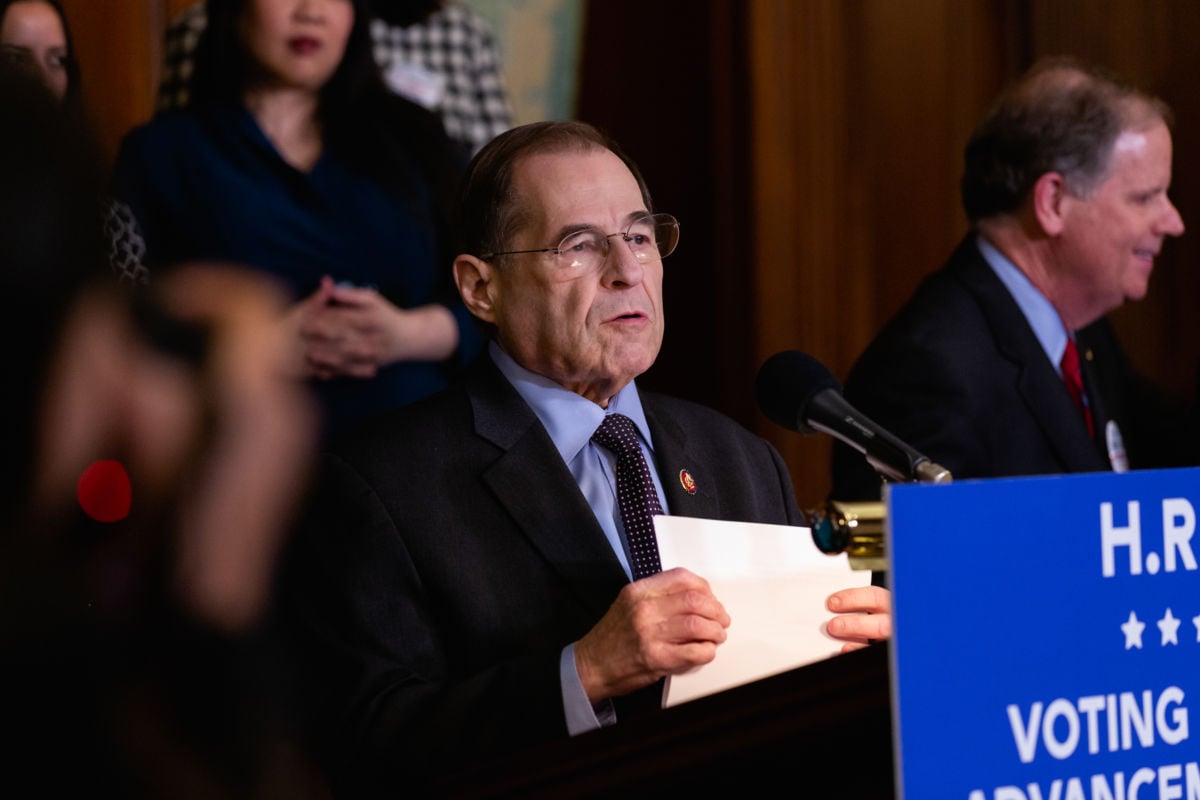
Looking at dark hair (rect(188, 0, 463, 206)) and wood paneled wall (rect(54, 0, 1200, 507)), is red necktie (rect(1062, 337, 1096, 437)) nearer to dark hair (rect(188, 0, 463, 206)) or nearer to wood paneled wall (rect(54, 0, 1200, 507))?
wood paneled wall (rect(54, 0, 1200, 507))

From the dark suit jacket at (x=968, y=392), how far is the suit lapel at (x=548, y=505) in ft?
3.07

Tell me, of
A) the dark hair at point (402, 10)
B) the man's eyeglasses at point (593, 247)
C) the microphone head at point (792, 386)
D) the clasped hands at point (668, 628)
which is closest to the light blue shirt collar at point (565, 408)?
the man's eyeglasses at point (593, 247)

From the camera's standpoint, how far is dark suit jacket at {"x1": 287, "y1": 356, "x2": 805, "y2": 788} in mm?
1749

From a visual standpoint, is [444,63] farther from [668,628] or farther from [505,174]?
[668,628]

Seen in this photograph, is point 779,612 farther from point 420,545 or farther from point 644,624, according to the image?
point 420,545

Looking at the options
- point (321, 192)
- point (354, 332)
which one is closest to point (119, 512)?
point (354, 332)

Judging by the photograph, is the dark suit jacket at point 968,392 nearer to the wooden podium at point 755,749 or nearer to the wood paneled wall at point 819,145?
the wood paneled wall at point 819,145

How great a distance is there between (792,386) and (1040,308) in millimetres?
1823

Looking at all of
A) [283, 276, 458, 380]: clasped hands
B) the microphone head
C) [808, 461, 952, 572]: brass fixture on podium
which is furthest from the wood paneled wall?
[808, 461, 952, 572]: brass fixture on podium

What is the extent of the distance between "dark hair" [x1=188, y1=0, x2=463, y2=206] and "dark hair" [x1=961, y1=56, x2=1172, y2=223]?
3.97 feet

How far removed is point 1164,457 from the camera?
3.38 meters

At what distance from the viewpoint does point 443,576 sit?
186 cm

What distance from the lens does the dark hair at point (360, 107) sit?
9.14ft

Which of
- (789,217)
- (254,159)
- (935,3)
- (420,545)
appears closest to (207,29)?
(254,159)
